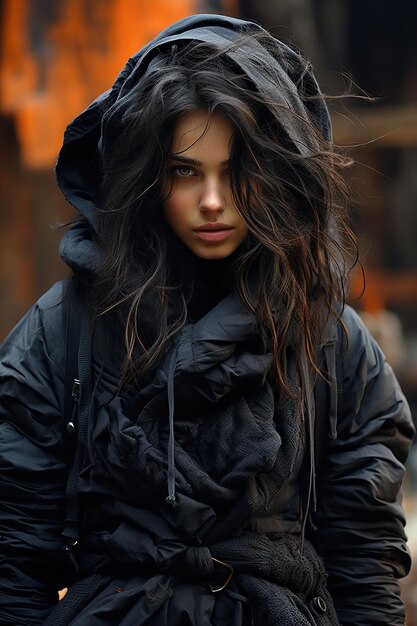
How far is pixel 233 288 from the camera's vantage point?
2406mm

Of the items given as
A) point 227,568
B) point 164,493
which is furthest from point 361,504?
point 164,493

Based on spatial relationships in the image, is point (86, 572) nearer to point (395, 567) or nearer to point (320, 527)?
point (320, 527)

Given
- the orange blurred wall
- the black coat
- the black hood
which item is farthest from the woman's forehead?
the orange blurred wall

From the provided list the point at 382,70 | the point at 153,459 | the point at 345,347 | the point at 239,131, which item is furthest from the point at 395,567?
the point at 382,70

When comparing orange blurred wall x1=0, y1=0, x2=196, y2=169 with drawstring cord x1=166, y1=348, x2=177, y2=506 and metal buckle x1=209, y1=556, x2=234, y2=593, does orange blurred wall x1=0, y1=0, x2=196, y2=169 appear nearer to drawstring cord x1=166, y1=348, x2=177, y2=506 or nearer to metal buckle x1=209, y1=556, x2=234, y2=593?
drawstring cord x1=166, y1=348, x2=177, y2=506

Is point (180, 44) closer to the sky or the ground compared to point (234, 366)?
closer to the sky

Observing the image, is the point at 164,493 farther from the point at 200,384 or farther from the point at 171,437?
the point at 200,384

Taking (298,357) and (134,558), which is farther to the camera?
(298,357)

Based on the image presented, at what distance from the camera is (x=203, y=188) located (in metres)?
2.31

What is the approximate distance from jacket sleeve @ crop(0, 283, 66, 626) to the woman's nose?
393 millimetres

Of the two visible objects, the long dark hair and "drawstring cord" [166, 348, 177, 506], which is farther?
the long dark hair

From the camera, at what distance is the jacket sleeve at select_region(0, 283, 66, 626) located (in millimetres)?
2299

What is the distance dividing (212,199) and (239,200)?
56 millimetres

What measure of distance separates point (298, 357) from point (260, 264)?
20 cm
